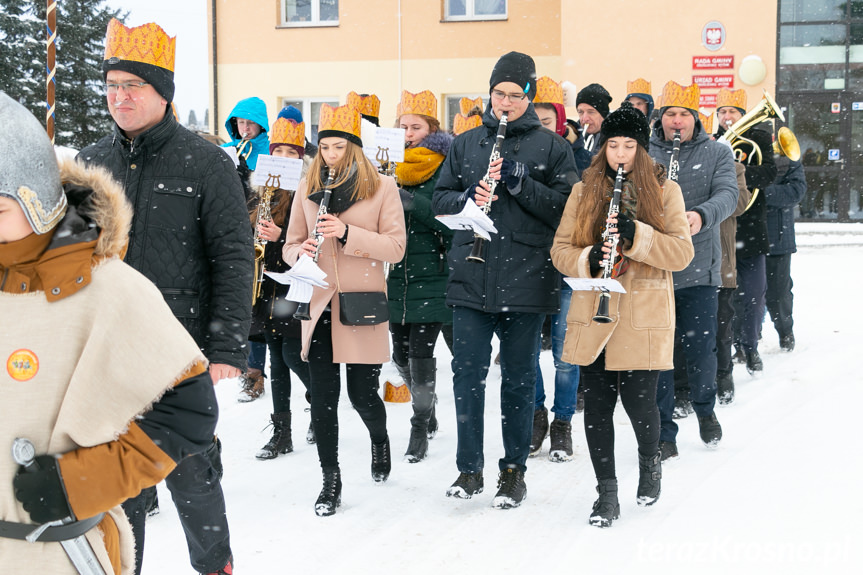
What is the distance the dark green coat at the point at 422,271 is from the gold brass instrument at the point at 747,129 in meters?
2.65

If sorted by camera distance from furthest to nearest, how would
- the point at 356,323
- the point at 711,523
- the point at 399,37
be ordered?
1. the point at 399,37
2. the point at 356,323
3. the point at 711,523

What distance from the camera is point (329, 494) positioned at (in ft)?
15.3

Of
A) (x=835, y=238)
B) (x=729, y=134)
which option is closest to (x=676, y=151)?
(x=729, y=134)

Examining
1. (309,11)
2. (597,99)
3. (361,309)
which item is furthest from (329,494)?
(309,11)

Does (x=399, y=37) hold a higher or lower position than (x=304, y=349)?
higher

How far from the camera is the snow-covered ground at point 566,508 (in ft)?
13.0

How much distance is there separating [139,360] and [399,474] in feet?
11.8

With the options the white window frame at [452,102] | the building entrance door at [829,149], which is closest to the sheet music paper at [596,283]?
the white window frame at [452,102]

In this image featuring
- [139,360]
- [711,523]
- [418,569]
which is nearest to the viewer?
[139,360]

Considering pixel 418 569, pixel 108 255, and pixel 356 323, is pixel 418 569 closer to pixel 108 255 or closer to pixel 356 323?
pixel 356 323

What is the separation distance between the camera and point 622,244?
14.6 ft

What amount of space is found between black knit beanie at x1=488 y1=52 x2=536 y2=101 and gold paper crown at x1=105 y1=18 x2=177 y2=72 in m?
1.92

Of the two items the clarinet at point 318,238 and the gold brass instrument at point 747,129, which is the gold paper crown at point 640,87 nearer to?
the gold brass instrument at point 747,129

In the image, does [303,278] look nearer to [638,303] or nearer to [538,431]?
[638,303]
